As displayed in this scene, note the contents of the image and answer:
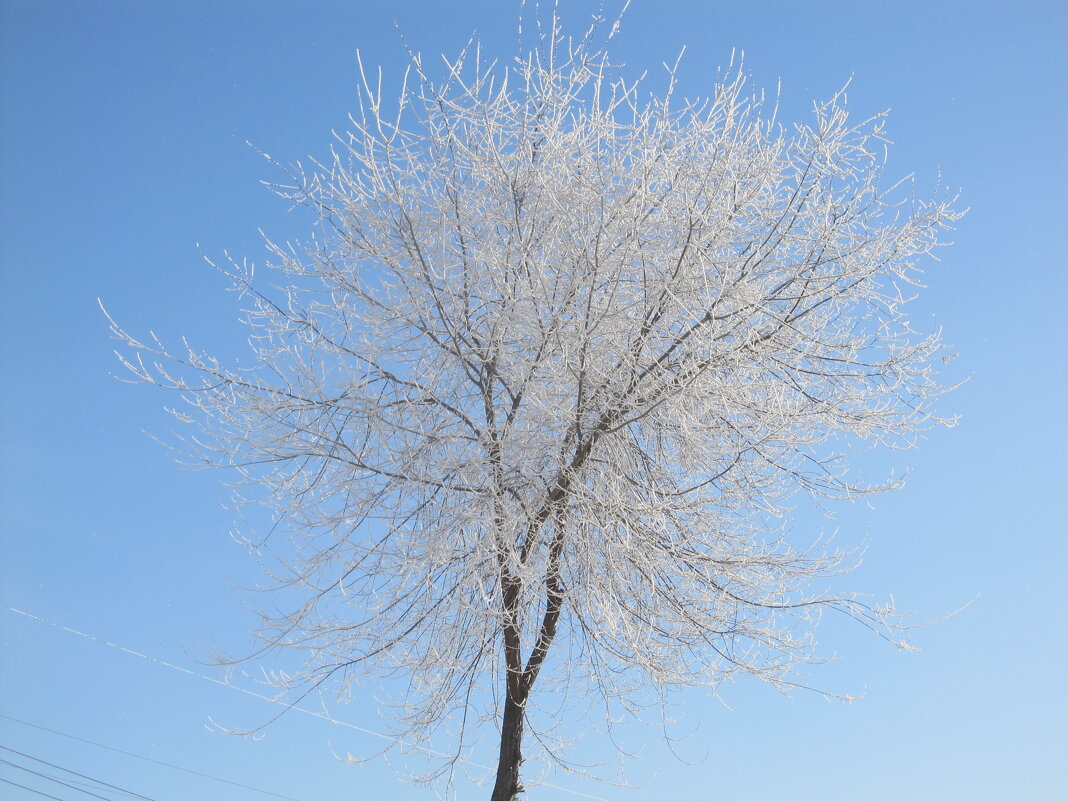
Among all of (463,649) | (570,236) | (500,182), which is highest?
(500,182)

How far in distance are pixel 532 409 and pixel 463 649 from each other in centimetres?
159

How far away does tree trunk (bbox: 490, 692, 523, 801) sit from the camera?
6.32m

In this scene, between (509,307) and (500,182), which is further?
(500,182)

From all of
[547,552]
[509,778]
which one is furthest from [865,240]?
[509,778]

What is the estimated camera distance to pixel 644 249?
620cm

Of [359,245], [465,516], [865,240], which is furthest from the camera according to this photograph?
[359,245]

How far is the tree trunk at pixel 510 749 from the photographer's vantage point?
6320mm

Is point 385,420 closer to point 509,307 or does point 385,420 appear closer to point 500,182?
point 509,307

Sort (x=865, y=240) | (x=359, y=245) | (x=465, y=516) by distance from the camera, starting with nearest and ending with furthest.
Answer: (x=465, y=516) → (x=865, y=240) → (x=359, y=245)

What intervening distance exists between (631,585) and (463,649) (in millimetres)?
1129

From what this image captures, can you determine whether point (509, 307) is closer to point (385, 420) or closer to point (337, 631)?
point (385, 420)

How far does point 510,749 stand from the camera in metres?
6.34

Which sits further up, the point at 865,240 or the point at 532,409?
the point at 865,240

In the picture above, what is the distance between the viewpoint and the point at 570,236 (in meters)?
6.32
